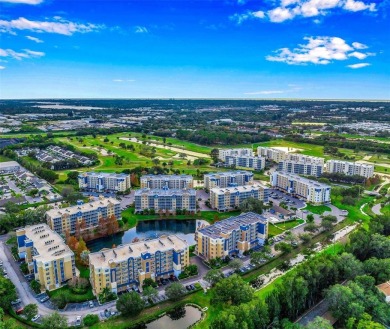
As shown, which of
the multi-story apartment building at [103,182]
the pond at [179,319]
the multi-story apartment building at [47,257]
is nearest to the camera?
the pond at [179,319]

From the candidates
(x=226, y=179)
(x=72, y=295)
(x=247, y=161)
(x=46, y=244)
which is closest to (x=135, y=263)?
(x=72, y=295)

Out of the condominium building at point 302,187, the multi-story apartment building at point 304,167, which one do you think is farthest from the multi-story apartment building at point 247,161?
the condominium building at point 302,187

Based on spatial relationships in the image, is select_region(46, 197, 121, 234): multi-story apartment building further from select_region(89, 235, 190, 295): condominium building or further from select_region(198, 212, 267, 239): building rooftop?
select_region(198, 212, 267, 239): building rooftop

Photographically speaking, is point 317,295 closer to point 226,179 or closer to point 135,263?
point 135,263

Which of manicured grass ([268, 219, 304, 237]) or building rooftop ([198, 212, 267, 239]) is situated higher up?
building rooftop ([198, 212, 267, 239])

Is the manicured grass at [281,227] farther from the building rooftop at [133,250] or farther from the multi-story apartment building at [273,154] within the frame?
the multi-story apartment building at [273,154]

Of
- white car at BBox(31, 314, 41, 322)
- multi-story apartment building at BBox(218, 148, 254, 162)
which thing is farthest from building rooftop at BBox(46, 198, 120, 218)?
multi-story apartment building at BBox(218, 148, 254, 162)
